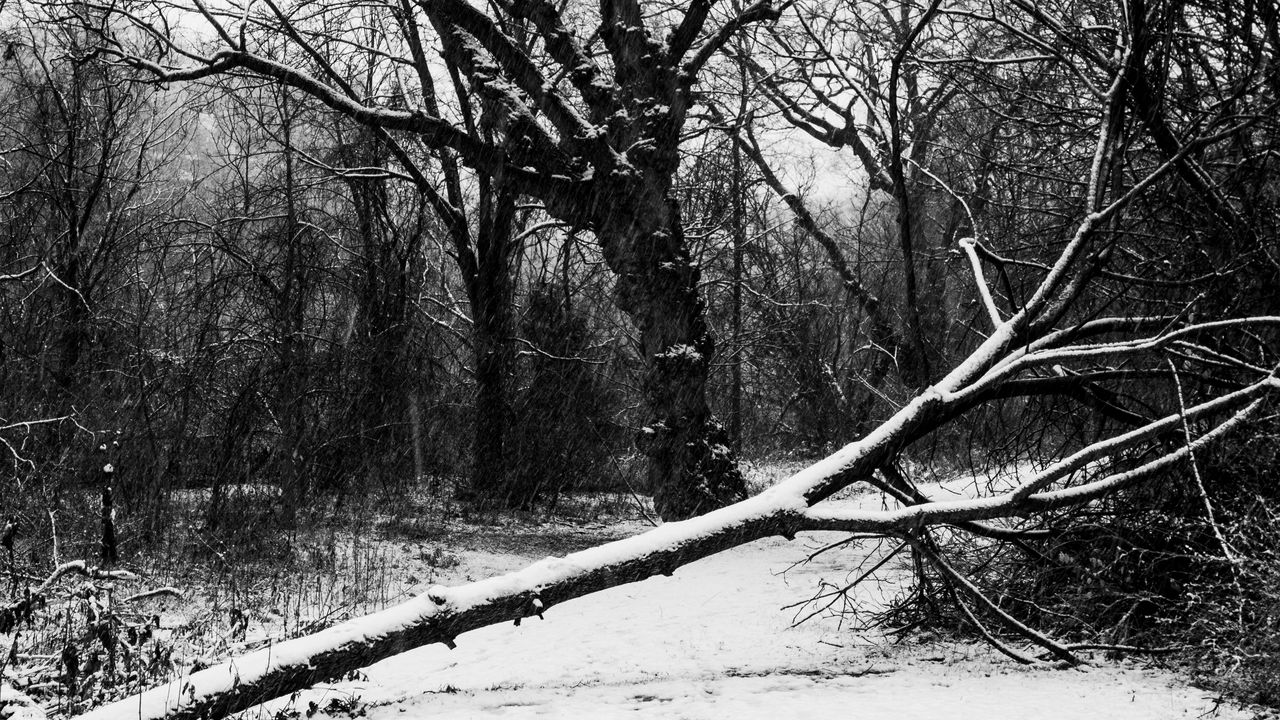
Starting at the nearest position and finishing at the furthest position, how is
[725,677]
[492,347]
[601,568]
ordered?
[601,568], [725,677], [492,347]

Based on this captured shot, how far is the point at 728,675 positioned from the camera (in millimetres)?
5949

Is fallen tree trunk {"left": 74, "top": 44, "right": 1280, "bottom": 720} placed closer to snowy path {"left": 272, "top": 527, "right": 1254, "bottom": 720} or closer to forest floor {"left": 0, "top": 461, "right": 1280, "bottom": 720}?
forest floor {"left": 0, "top": 461, "right": 1280, "bottom": 720}

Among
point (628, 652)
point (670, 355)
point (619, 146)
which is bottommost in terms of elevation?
point (628, 652)

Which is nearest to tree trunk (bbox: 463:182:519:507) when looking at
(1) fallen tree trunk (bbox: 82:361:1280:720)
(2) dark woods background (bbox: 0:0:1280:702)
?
(2) dark woods background (bbox: 0:0:1280:702)

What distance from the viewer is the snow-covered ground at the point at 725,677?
491 cm

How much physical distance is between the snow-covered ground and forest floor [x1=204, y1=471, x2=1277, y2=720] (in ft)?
0.04

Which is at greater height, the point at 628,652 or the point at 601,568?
the point at 601,568

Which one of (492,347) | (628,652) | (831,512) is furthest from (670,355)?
(831,512)

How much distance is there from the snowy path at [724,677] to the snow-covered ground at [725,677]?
11mm

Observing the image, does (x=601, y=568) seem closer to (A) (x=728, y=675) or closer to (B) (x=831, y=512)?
(B) (x=831, y=512)

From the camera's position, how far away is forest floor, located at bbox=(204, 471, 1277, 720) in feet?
16.1

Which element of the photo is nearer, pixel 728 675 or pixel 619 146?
pixel 728 675

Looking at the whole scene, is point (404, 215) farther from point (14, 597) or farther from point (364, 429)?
point (14, 597)

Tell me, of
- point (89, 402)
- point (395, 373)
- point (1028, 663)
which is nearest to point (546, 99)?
point (395, 373)
